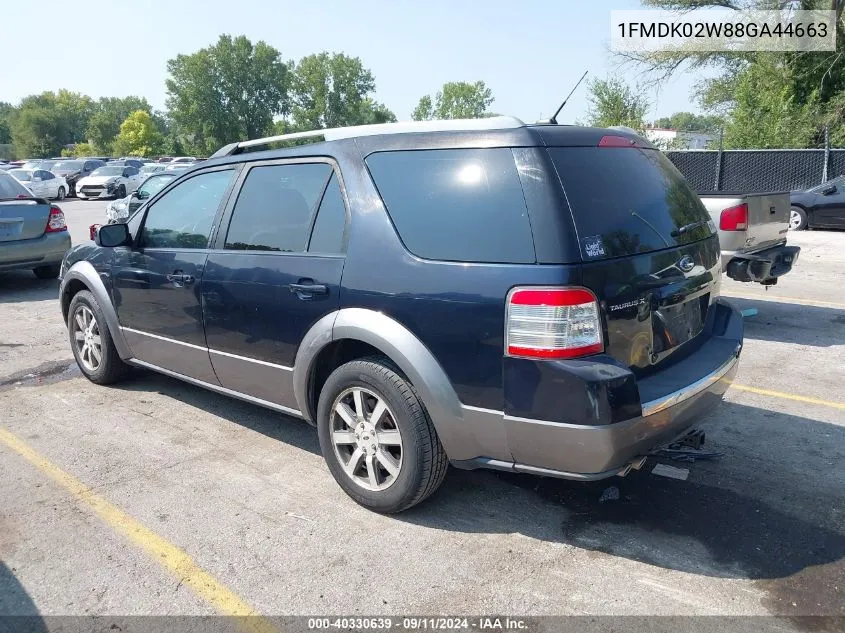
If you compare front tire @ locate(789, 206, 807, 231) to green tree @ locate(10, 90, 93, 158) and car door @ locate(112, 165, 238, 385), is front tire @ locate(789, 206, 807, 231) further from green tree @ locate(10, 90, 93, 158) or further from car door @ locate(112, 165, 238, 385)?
green tree @ locate(10, 90, 93, 158)

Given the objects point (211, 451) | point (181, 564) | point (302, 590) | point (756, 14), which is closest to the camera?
point (302, 590)

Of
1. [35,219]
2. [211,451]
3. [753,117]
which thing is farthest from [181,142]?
[211,451]

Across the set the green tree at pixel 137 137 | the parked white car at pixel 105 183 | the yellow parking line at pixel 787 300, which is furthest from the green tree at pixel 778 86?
the green tree at pixel 137 137

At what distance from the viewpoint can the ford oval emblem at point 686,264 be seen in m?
3.31

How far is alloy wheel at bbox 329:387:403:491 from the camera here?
3.34m

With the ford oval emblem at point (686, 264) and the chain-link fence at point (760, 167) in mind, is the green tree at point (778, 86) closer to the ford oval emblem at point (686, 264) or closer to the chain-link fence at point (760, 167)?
the chain-link fence at point (760, 167)

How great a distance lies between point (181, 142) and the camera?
327 feet

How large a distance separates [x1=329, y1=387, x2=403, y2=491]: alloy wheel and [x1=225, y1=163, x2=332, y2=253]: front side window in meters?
0.90

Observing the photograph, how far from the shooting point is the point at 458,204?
310 centimetres

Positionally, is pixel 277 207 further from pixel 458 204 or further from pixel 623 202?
pixel 623 202

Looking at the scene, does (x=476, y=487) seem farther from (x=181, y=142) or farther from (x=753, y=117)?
(x=181, y=142)

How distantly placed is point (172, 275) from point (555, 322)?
275 cm

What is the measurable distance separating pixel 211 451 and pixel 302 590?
5.39 ft

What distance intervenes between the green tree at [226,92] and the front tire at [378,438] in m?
100
